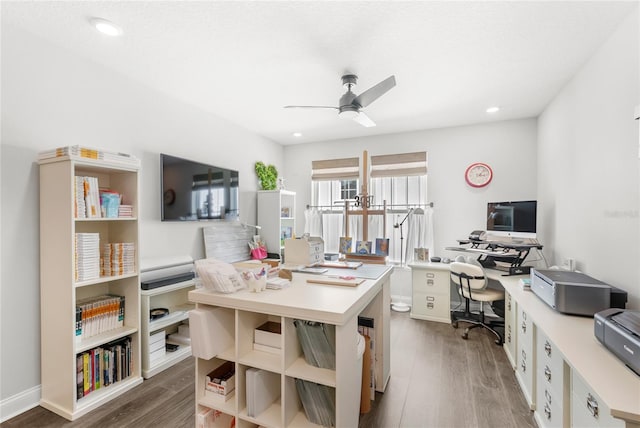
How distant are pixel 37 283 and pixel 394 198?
4.03 metres

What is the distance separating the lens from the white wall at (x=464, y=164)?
3689mm

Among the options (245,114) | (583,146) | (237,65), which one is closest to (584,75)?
(583,146)

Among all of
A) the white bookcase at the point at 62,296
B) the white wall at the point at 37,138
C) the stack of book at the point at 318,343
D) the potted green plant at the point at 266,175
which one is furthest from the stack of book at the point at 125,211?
the potted green plant at the point at 266,175

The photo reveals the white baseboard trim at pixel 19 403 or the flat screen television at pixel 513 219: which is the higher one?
the flat screen television at pixel 513 219

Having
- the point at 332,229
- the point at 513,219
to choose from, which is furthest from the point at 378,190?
the point at 513,219

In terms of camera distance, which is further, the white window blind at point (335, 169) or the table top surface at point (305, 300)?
the white window blind at point (335, 169)

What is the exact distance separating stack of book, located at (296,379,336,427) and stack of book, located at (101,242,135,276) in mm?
1688

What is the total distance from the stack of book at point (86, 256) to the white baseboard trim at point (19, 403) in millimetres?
873

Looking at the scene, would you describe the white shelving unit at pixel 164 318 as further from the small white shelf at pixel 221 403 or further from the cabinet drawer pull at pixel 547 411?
the cabinet drawer pull at pixel 547 411

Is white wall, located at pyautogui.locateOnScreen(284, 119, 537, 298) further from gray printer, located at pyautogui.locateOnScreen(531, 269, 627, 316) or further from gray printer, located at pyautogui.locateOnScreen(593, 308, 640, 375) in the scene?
gray printer, located at pyautogui.locateOnScreen(593, 308, 640, 375)

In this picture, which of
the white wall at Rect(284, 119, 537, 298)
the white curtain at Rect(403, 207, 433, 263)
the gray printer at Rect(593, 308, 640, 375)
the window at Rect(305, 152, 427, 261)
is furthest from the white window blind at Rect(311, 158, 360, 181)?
the gray printer at Rect(593, 308, 640, 375)

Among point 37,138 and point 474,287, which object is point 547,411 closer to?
point 474,287

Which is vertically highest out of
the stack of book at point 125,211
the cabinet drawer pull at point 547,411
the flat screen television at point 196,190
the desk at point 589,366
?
the flat screen television at point 196,190

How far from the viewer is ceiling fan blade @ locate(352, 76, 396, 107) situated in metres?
2.13
